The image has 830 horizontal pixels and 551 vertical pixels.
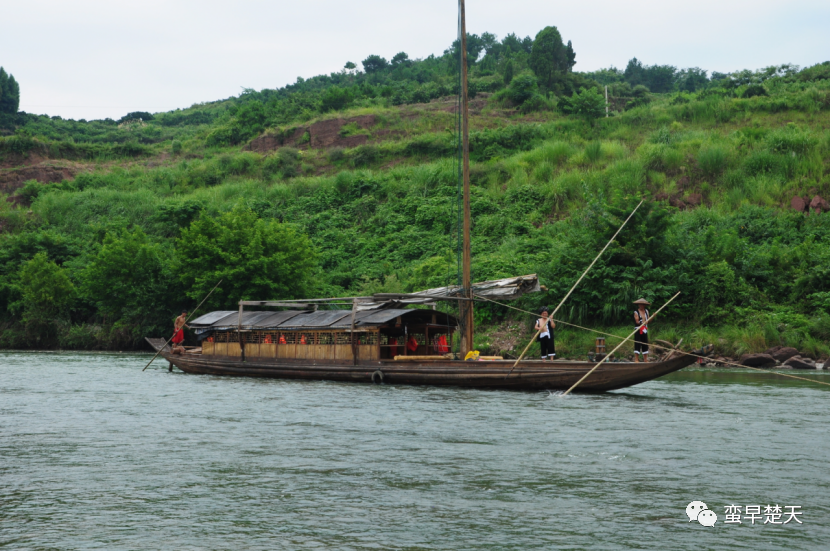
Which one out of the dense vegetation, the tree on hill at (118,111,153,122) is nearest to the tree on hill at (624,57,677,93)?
the dense vegetation

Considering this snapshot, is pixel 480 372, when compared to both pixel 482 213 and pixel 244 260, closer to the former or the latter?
pixel 244 260

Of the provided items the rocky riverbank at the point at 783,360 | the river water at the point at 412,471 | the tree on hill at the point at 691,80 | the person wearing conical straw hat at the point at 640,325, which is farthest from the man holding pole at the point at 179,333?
the tree on hill at the point at 691,80

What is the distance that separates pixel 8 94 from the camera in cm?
8756

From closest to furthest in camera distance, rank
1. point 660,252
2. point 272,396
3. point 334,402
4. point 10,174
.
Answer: point 334,402 → point 272,396 → point 660,252 → point 10,174

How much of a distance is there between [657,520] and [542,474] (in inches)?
81.9

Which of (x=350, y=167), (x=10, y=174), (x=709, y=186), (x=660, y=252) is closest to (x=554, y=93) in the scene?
(x=350, y=167)

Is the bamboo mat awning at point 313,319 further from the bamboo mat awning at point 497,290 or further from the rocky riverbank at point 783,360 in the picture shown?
the rocky riverbank at point 783,360

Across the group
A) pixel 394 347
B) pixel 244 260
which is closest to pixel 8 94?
pixel 244 260

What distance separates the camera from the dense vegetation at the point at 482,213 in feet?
92.5

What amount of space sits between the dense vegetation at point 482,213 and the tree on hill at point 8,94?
24.3 metres

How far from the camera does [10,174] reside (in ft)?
206

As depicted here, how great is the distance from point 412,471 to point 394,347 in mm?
12345

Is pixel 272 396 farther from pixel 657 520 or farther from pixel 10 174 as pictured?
pixel 10 174

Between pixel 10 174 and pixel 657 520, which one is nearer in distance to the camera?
pixel 657 520
